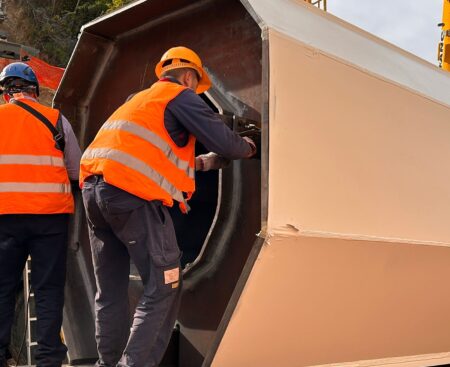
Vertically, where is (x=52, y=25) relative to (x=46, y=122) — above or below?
above

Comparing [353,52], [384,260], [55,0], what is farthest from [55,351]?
[55,0]

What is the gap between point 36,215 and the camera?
2756 millimetres

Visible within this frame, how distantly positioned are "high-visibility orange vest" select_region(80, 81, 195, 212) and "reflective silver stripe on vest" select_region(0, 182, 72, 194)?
0.46 meters

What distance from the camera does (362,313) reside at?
A: 2.67 meters

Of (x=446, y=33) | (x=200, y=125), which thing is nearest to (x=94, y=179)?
(x=200, y=125)

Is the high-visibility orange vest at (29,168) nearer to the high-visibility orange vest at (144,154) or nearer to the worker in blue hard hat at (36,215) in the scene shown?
the worker in blue hard hat at (36,215)

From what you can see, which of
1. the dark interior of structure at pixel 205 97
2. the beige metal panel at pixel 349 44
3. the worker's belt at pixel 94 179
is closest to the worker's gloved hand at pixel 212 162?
the dark interior of structure at pixel 205 97

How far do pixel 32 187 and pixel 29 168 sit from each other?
0.34 feet

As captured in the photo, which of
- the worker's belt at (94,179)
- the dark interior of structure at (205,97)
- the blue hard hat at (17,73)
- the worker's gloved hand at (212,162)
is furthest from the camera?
the blue hard hat at (17,73)

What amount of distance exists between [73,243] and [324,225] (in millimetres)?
1721

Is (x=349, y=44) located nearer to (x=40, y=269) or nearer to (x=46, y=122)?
(x=46, y=122)

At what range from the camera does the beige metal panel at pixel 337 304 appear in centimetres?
224

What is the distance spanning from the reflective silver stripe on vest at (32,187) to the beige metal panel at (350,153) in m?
1.22

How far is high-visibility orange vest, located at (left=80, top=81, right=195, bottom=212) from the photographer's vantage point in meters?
2.23
